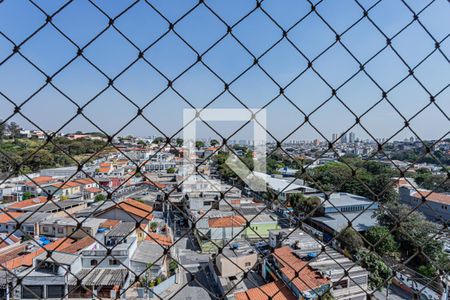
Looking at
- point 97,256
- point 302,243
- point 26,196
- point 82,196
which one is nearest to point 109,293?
point 97,256

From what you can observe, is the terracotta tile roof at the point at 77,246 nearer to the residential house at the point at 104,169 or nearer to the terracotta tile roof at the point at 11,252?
the terracotta tile roof at the point at 11,252

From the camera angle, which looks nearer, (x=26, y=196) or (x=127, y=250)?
(x=127, y=250)

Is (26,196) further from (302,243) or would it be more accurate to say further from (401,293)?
(401,293)

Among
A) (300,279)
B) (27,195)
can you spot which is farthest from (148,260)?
(27,195)

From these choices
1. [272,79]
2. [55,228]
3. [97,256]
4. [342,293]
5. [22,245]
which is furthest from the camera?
[55,228]

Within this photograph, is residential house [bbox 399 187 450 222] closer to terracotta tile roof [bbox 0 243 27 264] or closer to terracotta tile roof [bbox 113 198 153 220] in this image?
terracotta tile roof [bbox 113 198 153 220]

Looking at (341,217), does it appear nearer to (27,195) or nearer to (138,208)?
(138,208)

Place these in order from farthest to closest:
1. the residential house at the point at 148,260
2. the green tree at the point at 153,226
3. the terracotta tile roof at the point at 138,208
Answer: the green tree at the point at 153,226, the residential house at the point at 148,260, the terracotta tile roof at the point at 138,208

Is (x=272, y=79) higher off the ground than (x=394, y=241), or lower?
higher

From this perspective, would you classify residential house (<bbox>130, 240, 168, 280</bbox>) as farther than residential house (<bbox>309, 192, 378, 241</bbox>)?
No

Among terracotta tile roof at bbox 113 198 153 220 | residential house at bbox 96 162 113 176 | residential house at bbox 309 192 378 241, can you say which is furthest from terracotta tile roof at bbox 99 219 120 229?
residential house at bbox 96 162 113 176

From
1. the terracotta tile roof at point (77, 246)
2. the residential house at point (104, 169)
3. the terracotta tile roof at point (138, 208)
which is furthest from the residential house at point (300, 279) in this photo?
the residential house at point (104, 169)
